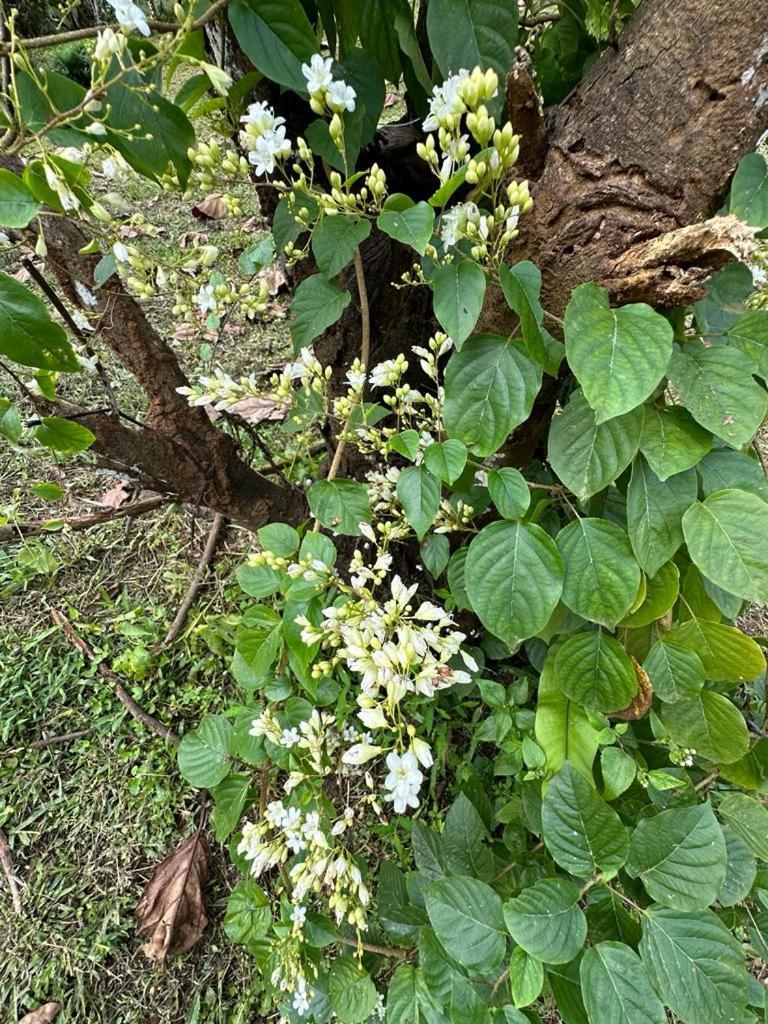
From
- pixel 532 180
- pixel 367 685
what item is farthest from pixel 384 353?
pixel 367 685

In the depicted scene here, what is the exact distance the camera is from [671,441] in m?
0.69

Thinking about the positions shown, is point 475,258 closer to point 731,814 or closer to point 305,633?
point 305,633

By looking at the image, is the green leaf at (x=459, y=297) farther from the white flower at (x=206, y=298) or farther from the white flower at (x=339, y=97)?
the white flower at (x=206, y=298)

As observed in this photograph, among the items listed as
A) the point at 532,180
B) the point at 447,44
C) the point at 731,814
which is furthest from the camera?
the point at 731,814

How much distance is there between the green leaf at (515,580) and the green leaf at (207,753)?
0.49 meters

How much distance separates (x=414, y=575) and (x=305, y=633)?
663 millimetres

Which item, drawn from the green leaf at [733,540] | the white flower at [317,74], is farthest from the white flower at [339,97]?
the green leaf at [733,540]

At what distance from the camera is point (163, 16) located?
811 mm

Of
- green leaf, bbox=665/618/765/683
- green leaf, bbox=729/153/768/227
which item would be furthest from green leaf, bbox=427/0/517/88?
green leaf, bbox=665/618/765/683

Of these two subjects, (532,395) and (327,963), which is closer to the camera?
(532,395)

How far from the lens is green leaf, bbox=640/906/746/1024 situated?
0.63 meters

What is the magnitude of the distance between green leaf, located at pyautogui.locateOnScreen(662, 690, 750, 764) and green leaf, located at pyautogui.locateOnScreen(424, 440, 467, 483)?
1.50 ft

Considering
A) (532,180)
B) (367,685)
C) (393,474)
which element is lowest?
(367,685)

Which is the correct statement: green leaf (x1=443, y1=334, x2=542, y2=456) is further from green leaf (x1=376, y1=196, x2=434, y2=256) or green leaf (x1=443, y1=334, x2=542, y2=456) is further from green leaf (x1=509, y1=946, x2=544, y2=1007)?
green leaf (x1=509, y1=946, x2=544, y2=1007)
